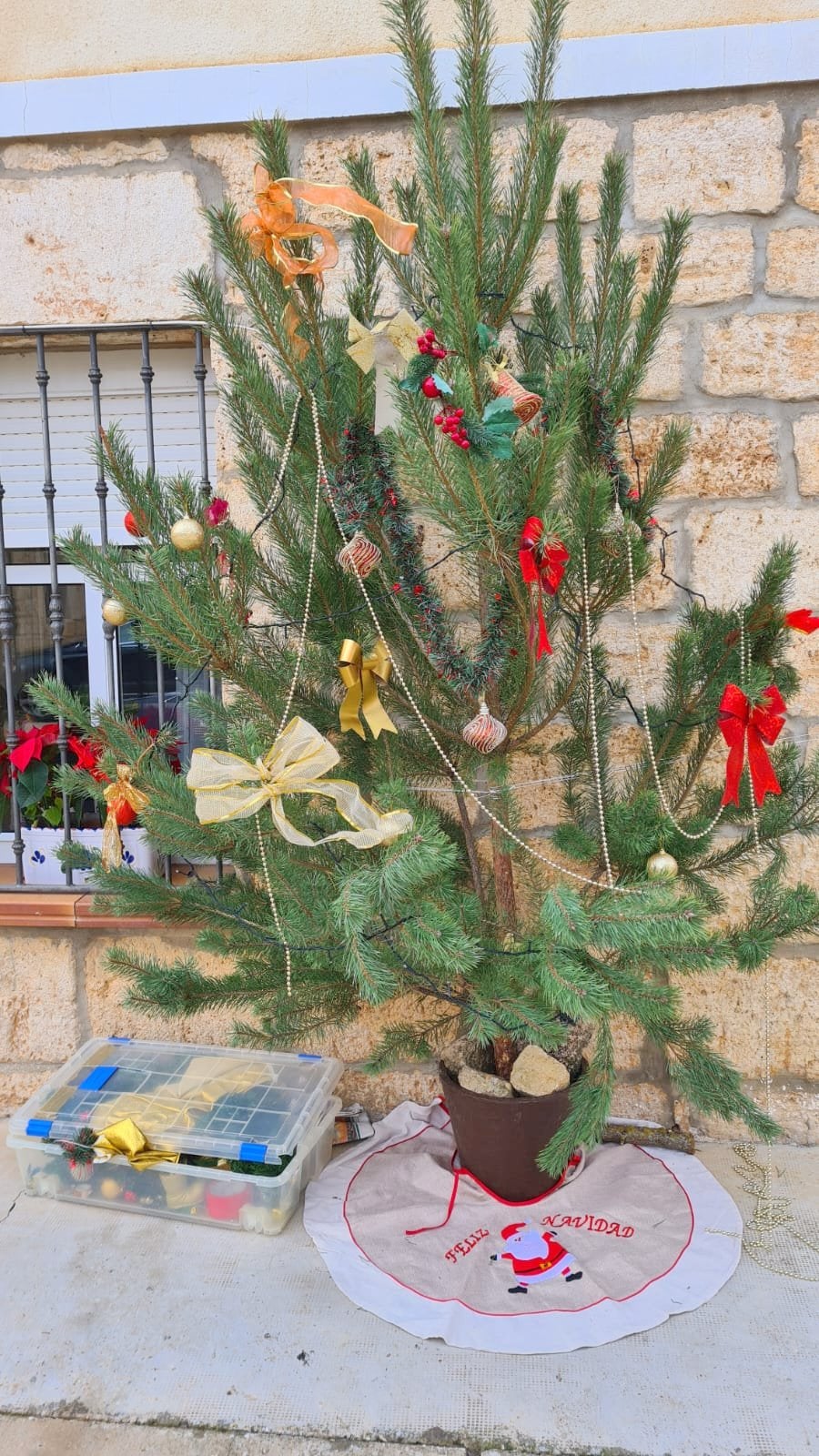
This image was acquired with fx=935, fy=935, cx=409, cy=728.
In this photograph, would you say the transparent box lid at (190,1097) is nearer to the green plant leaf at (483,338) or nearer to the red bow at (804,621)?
the red bow at (804,621)

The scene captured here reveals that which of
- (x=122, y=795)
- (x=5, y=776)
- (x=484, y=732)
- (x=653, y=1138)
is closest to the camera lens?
(x=484, y=732)

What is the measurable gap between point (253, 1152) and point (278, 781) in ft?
2.96

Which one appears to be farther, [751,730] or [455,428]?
[751,730]

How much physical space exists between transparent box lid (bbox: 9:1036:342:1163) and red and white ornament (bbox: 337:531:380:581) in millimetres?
1188

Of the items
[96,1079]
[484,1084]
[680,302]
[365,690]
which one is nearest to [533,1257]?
[484,1084]

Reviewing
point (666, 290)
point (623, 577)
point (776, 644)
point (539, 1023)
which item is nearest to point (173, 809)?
point (539, 1023)

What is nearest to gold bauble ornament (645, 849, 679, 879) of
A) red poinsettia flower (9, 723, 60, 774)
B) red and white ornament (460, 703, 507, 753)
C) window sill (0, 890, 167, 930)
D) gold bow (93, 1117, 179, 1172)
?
red and white ornament (460, 703, 507, 753)

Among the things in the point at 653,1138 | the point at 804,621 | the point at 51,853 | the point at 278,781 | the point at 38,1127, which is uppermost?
the point at 804,621

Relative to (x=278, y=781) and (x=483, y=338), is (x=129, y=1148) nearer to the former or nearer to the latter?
(x=278, y=781)

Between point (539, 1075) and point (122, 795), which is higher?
point (122, 795)

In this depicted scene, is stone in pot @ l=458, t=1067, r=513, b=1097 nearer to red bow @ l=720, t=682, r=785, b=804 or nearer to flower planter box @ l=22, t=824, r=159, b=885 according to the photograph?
red bow @ l=720, t=682, r=785, b=804

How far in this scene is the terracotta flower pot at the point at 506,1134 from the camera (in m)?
1.81

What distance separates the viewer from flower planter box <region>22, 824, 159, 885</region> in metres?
2.40

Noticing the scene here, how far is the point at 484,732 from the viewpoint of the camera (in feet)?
4.80
